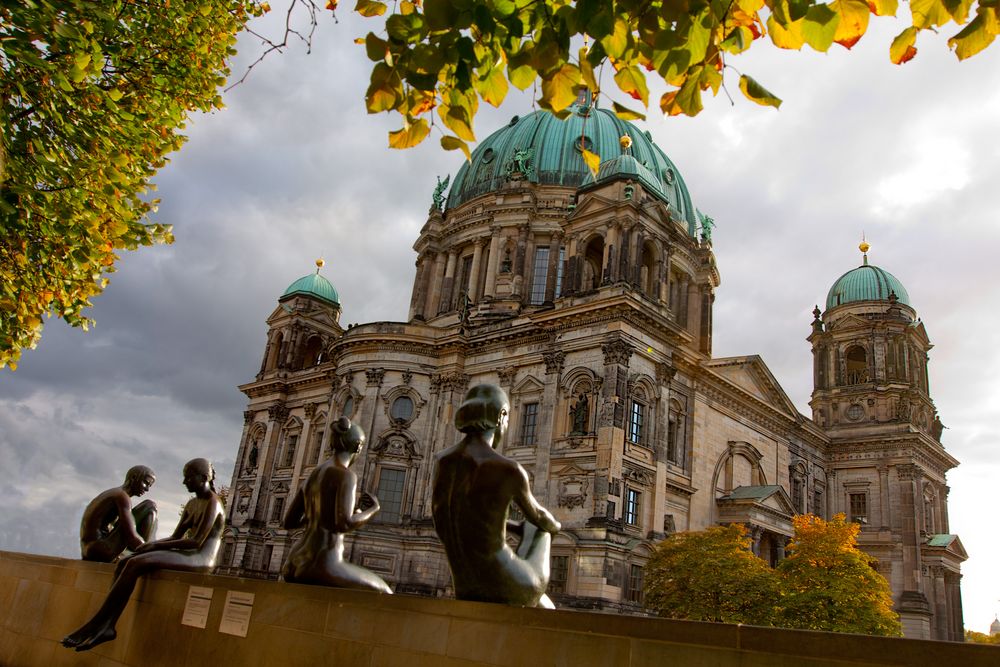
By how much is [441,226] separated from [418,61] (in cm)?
5094

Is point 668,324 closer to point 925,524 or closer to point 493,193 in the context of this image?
point 493,193

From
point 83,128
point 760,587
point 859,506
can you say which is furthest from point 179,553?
point 859,506

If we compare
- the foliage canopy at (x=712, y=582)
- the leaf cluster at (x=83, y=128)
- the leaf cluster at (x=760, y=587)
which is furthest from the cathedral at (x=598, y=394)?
the leaf cluster at (x=83, y=128)

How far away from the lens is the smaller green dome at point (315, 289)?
208 feet

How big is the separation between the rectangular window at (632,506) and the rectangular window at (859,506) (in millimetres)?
24299

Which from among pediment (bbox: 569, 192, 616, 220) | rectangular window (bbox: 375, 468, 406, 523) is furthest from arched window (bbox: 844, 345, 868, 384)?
rectangular window (bbox: 375, 468, 406, 523)

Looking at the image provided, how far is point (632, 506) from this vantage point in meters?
35.4

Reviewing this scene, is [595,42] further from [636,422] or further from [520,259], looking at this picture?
[520,259]

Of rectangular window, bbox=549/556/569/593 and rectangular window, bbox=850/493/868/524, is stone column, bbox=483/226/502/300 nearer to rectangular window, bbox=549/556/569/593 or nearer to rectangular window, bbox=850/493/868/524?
rectangular window, bbox=549/556/569/593

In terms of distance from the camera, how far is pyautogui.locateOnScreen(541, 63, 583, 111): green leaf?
19.0 feet

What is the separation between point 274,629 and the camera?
7.92 meters

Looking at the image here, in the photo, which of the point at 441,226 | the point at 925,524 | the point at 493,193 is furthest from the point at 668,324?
the point at 925,524

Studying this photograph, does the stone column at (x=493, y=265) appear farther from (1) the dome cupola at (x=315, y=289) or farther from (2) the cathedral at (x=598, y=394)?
(1) the dome cupola at (x=315, y=289)

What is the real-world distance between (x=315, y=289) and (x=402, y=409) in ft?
78.0
